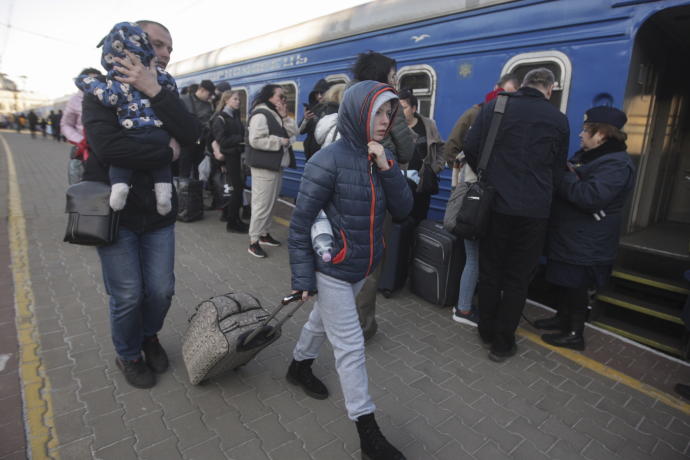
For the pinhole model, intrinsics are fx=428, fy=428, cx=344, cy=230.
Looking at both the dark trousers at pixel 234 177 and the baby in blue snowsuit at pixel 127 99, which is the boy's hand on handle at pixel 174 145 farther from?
the dark trousers at pixel 234 177

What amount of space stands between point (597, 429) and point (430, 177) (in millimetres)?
2433

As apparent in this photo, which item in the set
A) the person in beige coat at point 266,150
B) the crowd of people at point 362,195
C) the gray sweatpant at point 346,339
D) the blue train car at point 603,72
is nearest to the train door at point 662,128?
the blue train car at point 603,72

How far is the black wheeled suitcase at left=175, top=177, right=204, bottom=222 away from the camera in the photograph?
6.53 m

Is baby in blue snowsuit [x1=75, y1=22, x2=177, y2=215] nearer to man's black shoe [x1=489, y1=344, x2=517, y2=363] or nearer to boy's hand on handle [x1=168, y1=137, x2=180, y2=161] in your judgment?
boy's hand on handle [x1=168, y1=137, x2=180, y2=161]

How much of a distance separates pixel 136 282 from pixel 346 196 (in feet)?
4.36

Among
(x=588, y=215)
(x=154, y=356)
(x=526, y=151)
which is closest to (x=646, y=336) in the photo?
(x=588, y=215)

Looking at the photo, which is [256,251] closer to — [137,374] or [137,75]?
[137,374]

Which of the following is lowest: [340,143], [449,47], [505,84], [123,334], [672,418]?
[672,418]

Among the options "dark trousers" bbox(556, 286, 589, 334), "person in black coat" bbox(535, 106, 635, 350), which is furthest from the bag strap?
"dark trousers" bbox(556, 286, 589, 334)

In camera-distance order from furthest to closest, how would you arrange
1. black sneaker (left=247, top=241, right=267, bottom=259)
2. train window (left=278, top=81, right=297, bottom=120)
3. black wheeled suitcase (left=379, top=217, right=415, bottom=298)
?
train window (left=278, top=81, right=297, bottom=120) < black sneaker (left=247, top=241, right=267, bottom=259) < black wheeled suitcase (left=379, top=217, right=415, bottom=298)

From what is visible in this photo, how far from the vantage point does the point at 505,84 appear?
366cm

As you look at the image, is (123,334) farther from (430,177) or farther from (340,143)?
(430,177)

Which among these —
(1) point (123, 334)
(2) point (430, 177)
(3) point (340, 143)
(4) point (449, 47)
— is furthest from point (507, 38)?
(1) point (123, 334)

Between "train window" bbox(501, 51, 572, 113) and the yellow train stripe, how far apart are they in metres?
1.61
